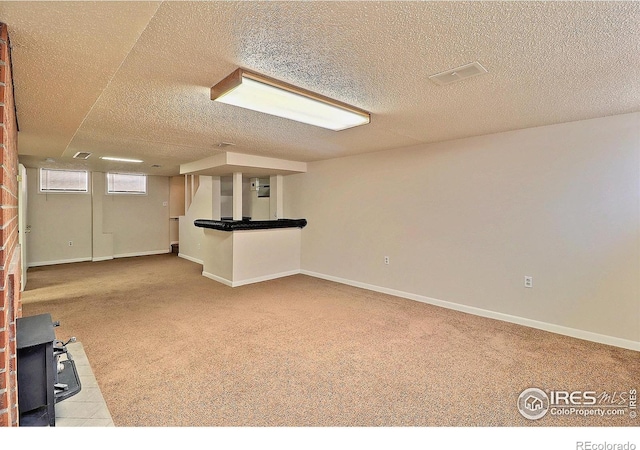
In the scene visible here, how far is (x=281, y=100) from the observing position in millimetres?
2273

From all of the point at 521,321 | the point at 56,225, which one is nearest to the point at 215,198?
the point at 56,225

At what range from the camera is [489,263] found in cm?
361

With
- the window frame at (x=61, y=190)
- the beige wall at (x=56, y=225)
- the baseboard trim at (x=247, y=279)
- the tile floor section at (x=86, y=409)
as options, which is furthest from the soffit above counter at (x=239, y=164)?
the tile floor section at (x=86, y=409)

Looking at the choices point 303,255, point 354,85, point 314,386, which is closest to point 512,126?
point 354,85

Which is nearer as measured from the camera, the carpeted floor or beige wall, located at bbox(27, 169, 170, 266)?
the carpeted floor

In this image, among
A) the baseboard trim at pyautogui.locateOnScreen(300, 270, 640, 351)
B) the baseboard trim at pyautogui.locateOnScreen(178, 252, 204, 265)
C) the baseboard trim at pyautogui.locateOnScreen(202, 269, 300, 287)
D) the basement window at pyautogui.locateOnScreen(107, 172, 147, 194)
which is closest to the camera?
the baseboard trim at pyautogui.locateOnScreen(300, 270, 640, 351)

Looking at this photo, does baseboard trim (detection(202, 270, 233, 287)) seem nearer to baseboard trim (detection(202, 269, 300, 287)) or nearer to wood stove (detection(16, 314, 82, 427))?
baseboard trim (detection(202, 269, 300, 287))

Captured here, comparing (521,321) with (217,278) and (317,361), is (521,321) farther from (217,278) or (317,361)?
(217,278)

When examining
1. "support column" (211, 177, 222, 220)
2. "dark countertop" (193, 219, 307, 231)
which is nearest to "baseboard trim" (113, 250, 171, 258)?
"support column" (211, 177, 222, 220)

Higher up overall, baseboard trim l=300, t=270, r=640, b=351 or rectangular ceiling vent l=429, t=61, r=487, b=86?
rectangular ceiling vent l=429, t=61, r=487, b=86

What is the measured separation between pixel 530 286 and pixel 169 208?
27.3 ft

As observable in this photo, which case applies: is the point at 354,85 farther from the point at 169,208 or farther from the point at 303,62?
the point at 169,208

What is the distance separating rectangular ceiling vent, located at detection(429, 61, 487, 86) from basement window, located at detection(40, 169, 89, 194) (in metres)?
7.86

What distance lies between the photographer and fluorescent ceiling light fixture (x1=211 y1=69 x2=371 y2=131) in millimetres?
1950
